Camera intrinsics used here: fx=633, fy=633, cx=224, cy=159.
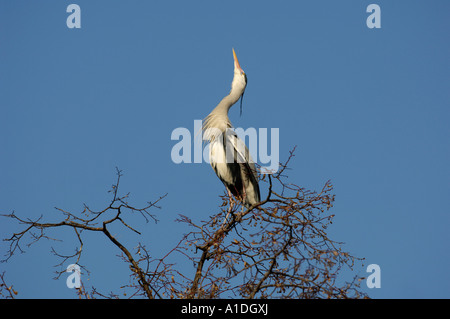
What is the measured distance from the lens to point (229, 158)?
8.70 meters

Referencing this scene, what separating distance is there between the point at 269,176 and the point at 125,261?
59.7 inches

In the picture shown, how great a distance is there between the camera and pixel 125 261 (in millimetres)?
5746

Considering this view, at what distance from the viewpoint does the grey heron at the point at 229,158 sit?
8.66m

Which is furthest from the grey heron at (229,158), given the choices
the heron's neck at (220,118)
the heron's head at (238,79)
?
the heron's head at (238,79)

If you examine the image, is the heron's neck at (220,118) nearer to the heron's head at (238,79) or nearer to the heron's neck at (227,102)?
the heron's neck at (227,102)

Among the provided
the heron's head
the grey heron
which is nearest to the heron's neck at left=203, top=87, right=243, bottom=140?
the grey heron

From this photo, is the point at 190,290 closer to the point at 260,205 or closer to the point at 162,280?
the point at 162,280

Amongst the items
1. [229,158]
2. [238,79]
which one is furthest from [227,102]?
[229,158]

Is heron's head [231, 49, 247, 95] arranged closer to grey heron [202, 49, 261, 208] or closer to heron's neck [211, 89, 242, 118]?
heron's neck [211, 89, 242, 118]

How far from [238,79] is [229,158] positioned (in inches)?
81.7

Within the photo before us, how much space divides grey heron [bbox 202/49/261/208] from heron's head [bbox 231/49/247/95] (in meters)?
0.99

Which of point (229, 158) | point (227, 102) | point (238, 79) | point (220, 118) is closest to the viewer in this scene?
Result: point (229, 158)

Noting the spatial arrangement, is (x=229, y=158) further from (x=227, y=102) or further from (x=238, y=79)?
(x=238, y=79)
